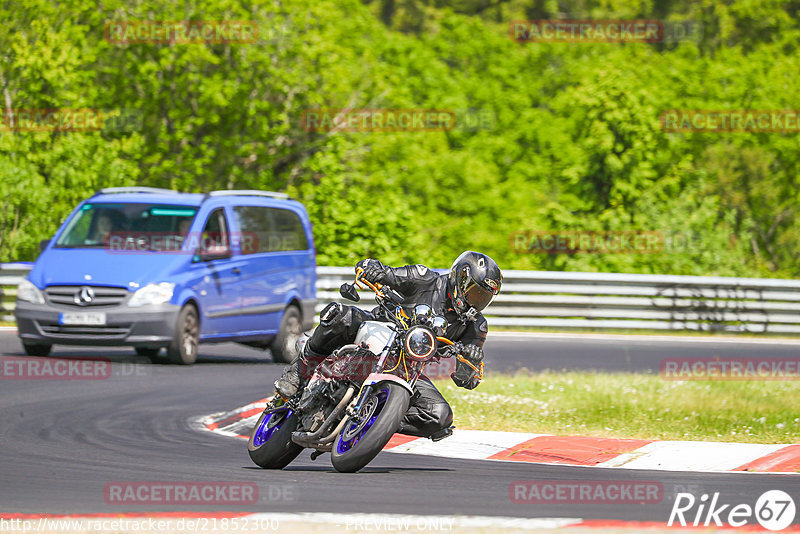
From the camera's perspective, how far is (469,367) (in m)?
8.10

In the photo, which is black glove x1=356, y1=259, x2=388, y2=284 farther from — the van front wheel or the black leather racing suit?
the van front wheel

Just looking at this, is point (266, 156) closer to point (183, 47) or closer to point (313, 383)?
point (183, 47)

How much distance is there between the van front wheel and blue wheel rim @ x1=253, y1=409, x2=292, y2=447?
676cm

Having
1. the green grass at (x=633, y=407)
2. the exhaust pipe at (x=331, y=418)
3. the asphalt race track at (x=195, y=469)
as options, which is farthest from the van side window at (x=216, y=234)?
the exhaust pipe at (x=331, y=418)

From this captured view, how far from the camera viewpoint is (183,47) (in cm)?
2836

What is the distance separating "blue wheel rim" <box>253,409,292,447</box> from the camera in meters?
8.59

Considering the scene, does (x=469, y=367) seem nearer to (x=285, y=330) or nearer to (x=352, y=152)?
(x=285, y=330)

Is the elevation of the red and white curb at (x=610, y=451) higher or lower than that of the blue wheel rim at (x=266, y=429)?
lower

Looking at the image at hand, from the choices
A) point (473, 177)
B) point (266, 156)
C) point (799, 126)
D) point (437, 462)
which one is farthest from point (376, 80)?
point (437, 462)

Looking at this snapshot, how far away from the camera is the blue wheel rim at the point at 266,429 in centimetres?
859

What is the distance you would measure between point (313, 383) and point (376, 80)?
24.6 metres

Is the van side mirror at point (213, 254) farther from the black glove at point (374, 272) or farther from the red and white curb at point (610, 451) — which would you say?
the black glove at point (374, 272)

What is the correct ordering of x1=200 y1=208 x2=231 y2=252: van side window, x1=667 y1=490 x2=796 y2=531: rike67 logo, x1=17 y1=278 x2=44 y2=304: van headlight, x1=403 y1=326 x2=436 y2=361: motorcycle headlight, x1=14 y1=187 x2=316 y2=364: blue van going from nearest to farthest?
x1=667 y1=490 x2=796 y2=531: rike67 logo
x1=403 y1=326 x2=436 y2=361: motorcycle headlight
x1=14 y1=187 x2=316 y2=364: blue van
x1=17 y1=278 x2=44 y2=304: van headlight
x1=200 y1=208 x2=231 y2=252: van side window

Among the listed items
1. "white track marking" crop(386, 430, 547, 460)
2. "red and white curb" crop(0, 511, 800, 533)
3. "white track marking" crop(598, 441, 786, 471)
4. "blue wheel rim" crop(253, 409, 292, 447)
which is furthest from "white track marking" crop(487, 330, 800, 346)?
"red and white curb" crop(0, 511, 800, 533)
